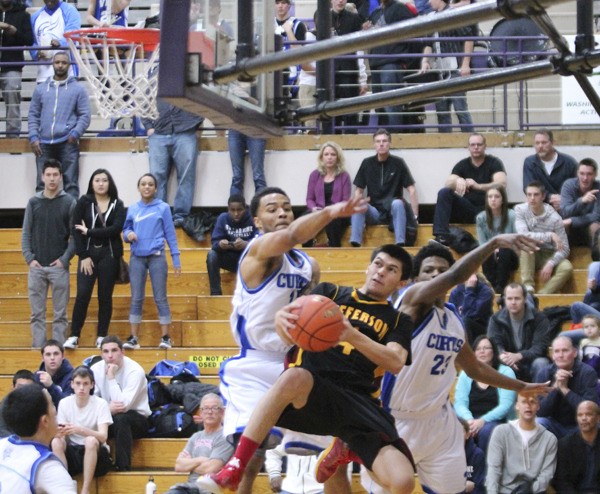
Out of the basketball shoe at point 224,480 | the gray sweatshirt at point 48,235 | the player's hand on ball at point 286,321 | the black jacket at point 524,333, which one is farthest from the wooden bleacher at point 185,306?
the player's hand on ball at point 286,321

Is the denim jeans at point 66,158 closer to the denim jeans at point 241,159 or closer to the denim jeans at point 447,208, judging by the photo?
the denim jeans at point 241,159

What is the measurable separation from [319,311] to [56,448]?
15.7 feet

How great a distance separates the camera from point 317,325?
592 cm

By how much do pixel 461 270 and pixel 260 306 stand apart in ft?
3.67

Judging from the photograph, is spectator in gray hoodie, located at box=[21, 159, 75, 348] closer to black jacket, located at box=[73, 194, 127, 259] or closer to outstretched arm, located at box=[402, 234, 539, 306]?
black jacket, located at box=[73, 194, 127, 259]

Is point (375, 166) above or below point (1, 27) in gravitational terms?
below

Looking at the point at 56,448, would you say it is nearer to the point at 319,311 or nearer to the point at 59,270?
the point at 59,270

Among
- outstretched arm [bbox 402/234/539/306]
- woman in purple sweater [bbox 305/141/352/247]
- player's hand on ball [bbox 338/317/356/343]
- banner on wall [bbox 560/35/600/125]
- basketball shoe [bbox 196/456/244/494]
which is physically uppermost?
banner on wall [bbox 560/35/600/125]

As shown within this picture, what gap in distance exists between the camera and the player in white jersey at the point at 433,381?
7160mm

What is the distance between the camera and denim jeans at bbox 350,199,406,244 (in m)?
13.3

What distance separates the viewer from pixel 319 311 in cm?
595

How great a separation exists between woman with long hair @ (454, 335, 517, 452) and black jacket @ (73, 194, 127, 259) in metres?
3.89

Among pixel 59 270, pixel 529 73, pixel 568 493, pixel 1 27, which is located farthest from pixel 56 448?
pixel 1 27

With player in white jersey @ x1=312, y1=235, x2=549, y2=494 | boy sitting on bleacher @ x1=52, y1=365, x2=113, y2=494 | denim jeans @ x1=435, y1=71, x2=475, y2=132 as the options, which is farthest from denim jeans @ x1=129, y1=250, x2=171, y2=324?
player in white jersey @ x1=312, y1=235, x2=549, y2=494
